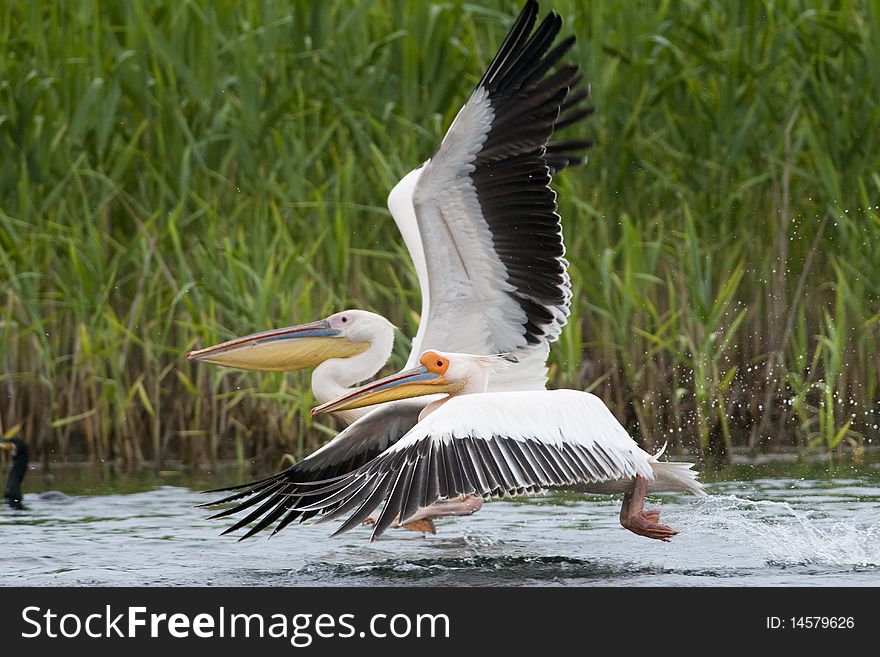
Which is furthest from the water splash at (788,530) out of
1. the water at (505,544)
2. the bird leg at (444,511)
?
the bird leg at (444,511)

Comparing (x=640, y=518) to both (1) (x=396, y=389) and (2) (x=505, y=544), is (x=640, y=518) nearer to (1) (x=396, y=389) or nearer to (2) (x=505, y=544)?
(2) (x=505, y=544)

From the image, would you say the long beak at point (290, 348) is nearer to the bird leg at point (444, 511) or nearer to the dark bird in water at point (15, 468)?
the bird leg at point (444, 511)

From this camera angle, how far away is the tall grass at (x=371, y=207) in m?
7.28

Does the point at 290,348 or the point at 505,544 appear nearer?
the point at 505,544

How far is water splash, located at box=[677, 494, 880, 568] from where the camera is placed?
209 inches

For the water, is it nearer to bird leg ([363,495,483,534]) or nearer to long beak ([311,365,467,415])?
bird leg ([363,495,483,534])

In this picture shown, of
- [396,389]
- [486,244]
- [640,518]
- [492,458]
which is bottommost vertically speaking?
[640,518]

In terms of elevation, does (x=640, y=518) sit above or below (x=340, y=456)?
below

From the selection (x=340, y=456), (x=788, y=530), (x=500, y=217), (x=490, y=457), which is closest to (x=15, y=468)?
(x=340, y=456)

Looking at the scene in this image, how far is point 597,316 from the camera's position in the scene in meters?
7.68

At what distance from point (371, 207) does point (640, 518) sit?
248 centimetres

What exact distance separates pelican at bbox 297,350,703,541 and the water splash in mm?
393

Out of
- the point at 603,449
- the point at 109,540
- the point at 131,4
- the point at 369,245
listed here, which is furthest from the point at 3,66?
the point at 603,449

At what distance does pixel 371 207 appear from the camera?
7.34m
